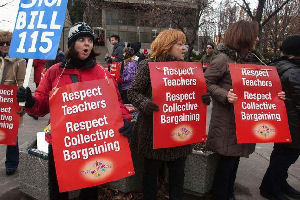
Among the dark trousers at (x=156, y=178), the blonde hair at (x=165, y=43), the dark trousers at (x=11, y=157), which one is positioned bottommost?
the dark trousers at (x=11, y=157)

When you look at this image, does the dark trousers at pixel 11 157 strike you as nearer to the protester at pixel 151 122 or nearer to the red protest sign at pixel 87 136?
the protester at pixel 151 122

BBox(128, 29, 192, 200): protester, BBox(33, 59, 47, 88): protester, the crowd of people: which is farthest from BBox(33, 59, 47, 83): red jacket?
BBox(128, 29, 192, 200): protester

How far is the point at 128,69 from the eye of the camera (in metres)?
6.48

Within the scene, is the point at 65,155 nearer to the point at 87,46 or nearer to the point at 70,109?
the point at 70,109

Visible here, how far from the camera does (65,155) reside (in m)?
2.20

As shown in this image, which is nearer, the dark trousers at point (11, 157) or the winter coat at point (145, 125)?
the winter coat at point (145, 125)

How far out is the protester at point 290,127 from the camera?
10.8 feet

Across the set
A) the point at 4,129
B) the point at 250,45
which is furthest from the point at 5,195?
the point at 250,45

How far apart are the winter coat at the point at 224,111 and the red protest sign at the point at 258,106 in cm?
12

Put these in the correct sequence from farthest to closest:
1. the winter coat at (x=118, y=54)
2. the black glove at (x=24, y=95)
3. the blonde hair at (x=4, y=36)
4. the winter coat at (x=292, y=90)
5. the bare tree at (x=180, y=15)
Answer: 1. the bare tree at (x=180, y=15)
2. the winter coat at (x=118, y=54)
3. the blonde hair at (x=4, y=36)
4. the winter coat at (x=292, y=90)
5. the black glove at (x=24, y=95)

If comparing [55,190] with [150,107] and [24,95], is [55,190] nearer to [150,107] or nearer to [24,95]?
[24,95]

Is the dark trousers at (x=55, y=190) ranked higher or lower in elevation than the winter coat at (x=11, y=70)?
lower

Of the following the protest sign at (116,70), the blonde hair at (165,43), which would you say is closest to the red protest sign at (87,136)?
the blonde hair at (165,43)

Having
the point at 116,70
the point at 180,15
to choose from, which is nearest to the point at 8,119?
the point at 116,70
